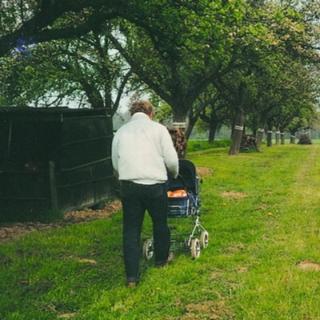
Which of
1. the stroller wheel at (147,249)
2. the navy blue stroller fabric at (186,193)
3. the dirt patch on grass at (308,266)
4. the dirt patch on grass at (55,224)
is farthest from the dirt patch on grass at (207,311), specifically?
the dirt patch on grass at (55,224)

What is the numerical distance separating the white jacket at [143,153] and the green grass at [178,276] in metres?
1.44

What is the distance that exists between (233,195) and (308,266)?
29.5 feet

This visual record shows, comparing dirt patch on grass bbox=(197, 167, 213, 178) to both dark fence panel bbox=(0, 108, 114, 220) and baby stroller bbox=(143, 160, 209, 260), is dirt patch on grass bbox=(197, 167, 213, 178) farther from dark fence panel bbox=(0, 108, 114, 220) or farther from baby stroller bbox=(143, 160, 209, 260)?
baby stroller bbox=(143, 160, 209, 260)

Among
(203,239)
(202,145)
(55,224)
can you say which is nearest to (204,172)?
(55,224)

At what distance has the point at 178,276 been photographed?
26.6 ft

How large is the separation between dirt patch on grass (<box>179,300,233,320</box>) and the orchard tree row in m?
7.79

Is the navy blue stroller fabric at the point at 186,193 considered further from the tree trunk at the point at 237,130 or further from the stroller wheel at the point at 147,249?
the tree trunk at the point at 237,130

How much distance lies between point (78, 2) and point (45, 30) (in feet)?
4.06

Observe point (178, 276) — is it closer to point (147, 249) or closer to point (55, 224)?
point (147, 249)

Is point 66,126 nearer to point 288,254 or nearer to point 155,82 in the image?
point 288,254

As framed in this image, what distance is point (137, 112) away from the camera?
8.36 m

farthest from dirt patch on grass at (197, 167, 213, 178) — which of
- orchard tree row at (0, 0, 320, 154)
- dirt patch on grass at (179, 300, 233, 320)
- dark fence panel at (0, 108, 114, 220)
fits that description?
dirt patch on grass at (179, 300, 233, 320)

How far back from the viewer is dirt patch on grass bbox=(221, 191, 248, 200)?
17147 millimetres

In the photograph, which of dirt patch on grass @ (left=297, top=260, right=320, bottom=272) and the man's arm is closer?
the man's arm
